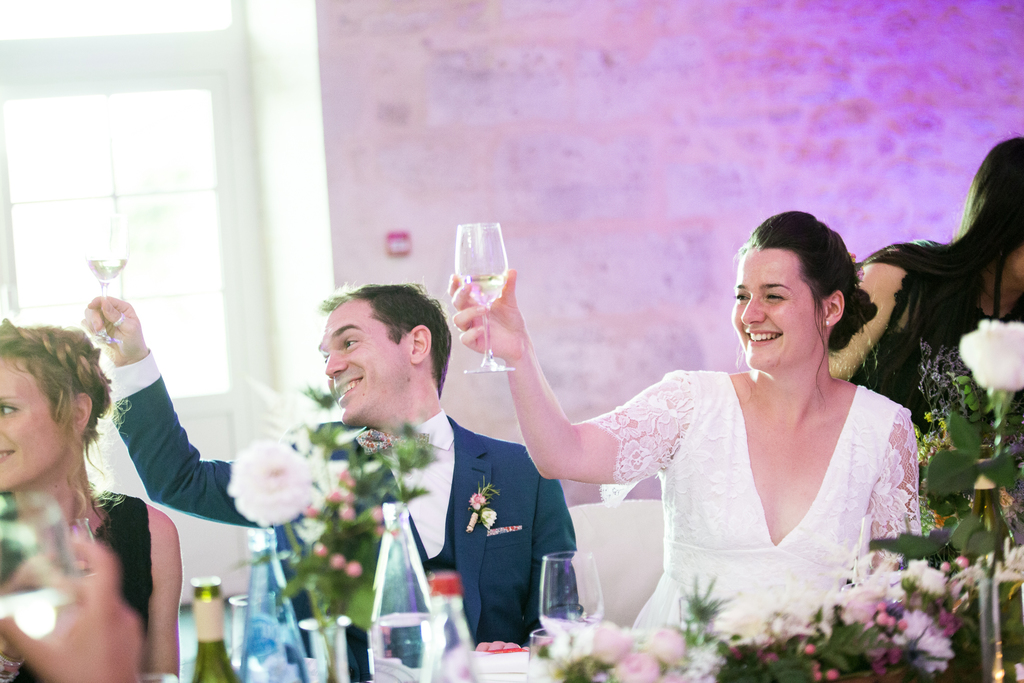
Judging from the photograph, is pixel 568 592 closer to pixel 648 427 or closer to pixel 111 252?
pixel 648 427

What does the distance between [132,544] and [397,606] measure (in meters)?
0.85

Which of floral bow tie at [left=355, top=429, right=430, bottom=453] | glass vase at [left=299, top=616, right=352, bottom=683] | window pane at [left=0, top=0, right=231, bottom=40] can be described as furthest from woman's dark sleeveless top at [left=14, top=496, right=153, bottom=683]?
window pane at [left=0, top=0, right=231, bottom=40]

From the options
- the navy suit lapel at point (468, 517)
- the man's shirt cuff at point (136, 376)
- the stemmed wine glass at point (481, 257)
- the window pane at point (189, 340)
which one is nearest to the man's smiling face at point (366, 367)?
the navy suit lapel at point (468, 517)

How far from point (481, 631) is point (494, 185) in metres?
2.15

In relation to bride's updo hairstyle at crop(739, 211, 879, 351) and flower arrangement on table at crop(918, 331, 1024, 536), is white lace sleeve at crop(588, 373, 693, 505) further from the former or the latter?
flower arrangement on table at crop(918, 331, 1024, 536)

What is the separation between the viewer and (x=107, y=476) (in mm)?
1834

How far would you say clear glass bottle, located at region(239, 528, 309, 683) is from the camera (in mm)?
1059

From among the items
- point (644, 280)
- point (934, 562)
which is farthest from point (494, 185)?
point (934, 562)

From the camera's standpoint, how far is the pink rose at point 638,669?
1.00m

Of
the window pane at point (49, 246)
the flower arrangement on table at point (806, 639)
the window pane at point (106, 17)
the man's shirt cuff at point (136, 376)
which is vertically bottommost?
the flower arrangement on table at point (806, 639)

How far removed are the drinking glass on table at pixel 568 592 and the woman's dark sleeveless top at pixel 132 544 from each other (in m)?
0.83

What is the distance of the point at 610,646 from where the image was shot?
1.03m

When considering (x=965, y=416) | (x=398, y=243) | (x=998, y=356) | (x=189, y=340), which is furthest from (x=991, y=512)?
(x=189, y=340)

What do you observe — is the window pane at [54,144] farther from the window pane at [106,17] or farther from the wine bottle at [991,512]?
the wine bottle at [991,512]
